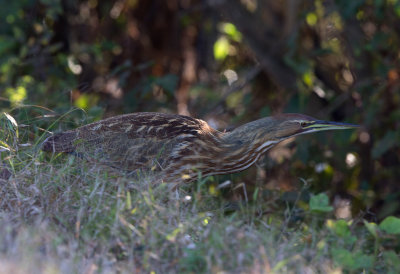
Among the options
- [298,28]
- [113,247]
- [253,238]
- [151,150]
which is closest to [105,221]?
[113,247]

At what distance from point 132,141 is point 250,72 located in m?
2.30

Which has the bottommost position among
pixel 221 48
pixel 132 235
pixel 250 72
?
pixel 221 48

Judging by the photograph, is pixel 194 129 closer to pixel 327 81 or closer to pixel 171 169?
pixel 171 169

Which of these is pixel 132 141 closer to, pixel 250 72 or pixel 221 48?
pixel 250 72

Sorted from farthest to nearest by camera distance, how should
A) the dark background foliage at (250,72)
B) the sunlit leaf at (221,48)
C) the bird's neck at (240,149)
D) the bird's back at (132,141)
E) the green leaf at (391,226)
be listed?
1. the sunlit leaf at (221,48)
2. the dark background foliage at (250,72)
3. the bird's neck at (240,149)
4. the bird's back at (132,141)
5. the green leaf at (391,226)

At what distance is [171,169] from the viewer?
3.14 meters

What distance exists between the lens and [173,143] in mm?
3170

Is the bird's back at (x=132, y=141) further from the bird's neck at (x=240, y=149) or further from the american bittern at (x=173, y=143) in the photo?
the bird's neck at (x=240, y=149)

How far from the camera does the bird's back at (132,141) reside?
3.10 metres

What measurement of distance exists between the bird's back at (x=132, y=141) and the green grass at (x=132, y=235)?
0.30m

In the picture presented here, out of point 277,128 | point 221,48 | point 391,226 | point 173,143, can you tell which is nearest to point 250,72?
point 221,48

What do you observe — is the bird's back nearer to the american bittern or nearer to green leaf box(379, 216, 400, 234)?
the american bittern

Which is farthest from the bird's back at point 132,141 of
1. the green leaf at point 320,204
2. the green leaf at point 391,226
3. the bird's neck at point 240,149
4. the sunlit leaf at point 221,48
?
the sunlit leaf at point 221,48

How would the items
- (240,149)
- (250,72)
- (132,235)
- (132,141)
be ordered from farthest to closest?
1. (250,72)
2. (240,149)
3. (132,141)
4. (132,235)
